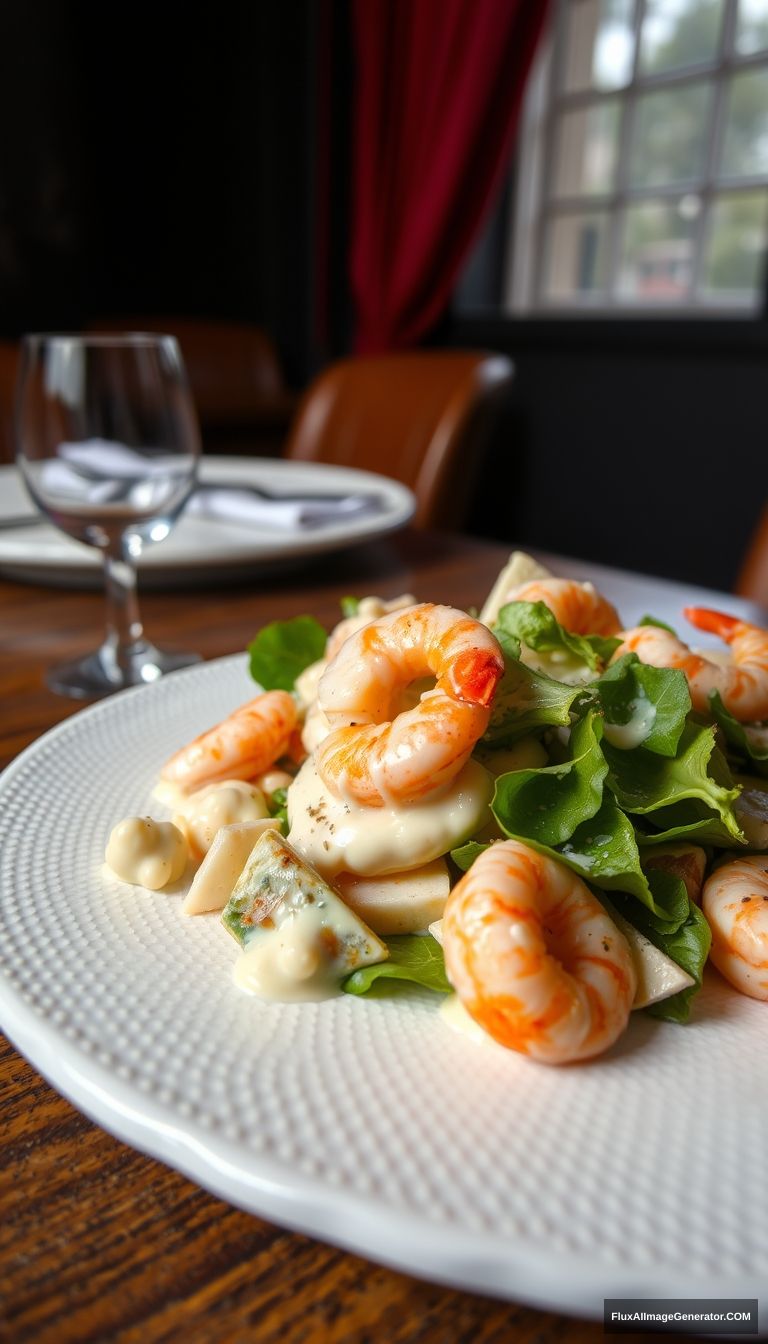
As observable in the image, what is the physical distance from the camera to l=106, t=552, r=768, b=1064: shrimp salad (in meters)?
0.55

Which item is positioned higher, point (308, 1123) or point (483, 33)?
point (483, 33)

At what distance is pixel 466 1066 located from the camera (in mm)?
520

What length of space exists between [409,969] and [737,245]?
376cm

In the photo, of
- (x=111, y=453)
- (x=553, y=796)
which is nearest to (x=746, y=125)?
(x=111, y=453)

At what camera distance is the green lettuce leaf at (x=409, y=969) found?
1.92 ft

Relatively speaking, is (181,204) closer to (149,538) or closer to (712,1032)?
(149,538)

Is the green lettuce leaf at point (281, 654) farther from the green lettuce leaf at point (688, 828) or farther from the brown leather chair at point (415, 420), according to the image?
the brown leather chair at point (415, 420)

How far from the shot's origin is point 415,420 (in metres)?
2.79

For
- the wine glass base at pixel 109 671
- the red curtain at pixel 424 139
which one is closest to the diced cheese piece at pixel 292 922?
the wine glass base at pixel 109 671

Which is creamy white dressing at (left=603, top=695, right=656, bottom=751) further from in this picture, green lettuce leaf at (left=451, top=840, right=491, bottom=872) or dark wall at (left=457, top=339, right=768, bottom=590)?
dark wall at (left=457, top=339, right=768, bottom=590)

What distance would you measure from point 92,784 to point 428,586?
0.89 m

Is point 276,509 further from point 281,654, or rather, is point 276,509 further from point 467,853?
point 467,853

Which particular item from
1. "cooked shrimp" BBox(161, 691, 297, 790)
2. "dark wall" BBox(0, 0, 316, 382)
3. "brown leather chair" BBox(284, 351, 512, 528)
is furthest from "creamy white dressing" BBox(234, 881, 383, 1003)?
"dark wall" BBox(0, 0, 316, 382)

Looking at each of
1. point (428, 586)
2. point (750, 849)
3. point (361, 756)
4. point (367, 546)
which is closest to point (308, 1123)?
point (361, 756)
